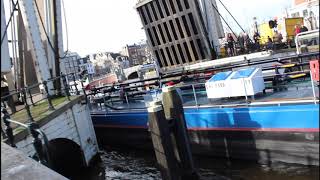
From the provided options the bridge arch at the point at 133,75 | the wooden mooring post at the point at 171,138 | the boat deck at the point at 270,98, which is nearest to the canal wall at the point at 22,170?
the wooden mooring post at the point at 171,138

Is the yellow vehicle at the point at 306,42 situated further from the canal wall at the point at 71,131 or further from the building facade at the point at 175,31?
the canal wall at the point at 71,131

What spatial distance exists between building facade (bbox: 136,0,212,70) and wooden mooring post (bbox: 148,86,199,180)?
21.1 feet

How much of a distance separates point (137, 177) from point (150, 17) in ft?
24.0

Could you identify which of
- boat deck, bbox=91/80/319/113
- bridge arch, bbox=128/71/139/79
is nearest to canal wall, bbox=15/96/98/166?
boat deck, bbox=91/80/319/113

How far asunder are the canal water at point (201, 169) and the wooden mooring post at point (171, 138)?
913 millimetres

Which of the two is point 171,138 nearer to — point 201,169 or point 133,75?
point 201,169

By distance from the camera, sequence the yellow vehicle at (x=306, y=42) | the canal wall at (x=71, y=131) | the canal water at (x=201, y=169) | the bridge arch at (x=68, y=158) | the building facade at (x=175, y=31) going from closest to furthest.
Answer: the canal water at (x=201, y=169)
the yellow vehicle at (x=306, y=42)
the canal wall at (x=71, y=131)
the bridge arch at (x=68, y=158)
the building facade at (x=175, y=31)

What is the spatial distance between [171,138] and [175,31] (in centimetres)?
749

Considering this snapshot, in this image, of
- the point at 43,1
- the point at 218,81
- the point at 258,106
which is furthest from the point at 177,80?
the point at 43,1

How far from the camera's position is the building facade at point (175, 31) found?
13711mm

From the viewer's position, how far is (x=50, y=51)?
1186 centimetres

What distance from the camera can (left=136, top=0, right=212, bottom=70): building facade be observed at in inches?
540

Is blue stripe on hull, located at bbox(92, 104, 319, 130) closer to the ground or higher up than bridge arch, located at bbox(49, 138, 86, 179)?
higher up

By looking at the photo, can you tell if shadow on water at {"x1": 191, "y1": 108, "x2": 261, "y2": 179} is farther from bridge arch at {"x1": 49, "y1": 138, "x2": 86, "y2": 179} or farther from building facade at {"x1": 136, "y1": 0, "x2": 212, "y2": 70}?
building facade at {"x1": 136, "y1": 0, "x2": 212, "y2": 70}
